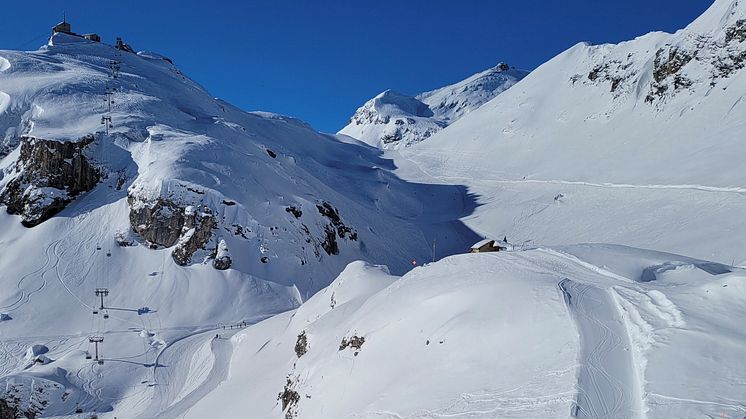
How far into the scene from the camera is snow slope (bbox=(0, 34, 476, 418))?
26.2 metres

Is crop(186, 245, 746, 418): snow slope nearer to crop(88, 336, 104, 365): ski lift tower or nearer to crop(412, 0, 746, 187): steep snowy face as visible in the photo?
crop(88, 336, 104, 365): ski lift tower

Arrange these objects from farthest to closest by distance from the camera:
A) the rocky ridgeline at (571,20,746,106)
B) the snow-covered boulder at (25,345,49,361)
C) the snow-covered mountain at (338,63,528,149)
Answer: the snow-covered mountain at (338,63,528,149) < the rocky ridgeline at (571,20,746,106) < the snow-covered boulder at (25,345,49,361)

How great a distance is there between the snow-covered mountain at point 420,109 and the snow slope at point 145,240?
80.8 metres

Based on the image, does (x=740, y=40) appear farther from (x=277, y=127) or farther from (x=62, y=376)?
(x=62, y=376)

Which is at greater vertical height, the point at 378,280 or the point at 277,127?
the point at 277,127

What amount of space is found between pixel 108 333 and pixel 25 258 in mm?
9225

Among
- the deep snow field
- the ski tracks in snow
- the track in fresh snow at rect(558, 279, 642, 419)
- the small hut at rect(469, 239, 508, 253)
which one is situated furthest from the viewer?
the ski tracks in snow

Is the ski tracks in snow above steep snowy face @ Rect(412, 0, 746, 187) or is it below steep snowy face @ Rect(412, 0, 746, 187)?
below

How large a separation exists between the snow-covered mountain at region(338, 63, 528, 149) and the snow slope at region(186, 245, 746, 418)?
110070 millimetres

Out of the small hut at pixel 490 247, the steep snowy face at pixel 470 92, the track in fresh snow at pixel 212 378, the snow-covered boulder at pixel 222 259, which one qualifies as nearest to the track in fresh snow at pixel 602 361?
the small hut at pixel 490 247

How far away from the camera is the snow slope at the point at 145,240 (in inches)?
1032

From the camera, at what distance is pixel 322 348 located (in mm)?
17641

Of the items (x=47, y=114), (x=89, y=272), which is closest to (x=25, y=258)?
(x=89, y=272)

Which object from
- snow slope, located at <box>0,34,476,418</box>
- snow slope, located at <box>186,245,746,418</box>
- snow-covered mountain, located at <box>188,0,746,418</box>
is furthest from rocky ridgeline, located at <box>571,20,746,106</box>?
snow slope, located at <box>186,245,746,418</box>
